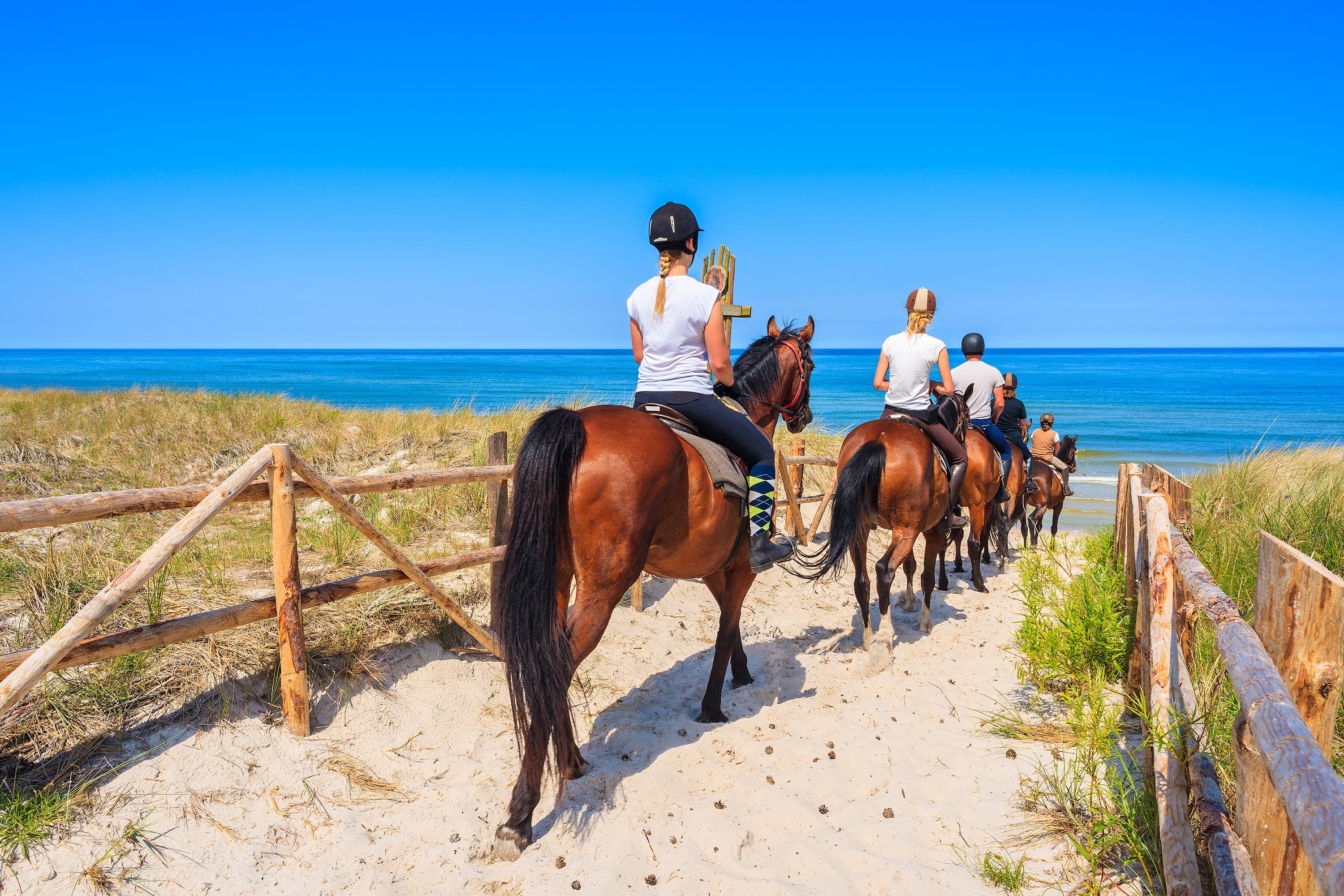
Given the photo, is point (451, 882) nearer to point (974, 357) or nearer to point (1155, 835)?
point (1155, 835)

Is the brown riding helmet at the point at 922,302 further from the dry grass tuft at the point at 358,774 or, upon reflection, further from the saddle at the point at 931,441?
the dry grass tuft at the point at 358,774

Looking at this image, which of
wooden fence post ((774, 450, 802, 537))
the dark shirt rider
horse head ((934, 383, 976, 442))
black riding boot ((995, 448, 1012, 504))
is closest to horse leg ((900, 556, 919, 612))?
horse head ((934, 383, 976, 442))

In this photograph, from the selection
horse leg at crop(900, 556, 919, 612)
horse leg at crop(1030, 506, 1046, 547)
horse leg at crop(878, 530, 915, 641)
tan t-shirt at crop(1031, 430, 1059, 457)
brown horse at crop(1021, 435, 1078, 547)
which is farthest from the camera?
tan t-shirt at crop(1031, 430, 1059, 457)

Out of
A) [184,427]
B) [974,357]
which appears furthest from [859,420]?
[184,427]

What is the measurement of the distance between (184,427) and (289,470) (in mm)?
8467

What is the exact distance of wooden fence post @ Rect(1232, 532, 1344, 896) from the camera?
6.45ft

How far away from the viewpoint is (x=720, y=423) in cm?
425

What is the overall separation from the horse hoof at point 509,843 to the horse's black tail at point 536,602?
38cm

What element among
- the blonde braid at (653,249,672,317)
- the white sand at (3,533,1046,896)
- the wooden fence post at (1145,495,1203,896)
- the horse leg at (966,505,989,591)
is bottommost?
the white sand at (3,533,1046,896)

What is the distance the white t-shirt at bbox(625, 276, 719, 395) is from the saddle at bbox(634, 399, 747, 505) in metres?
0.13

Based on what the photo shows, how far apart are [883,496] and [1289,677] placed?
419 centimetres

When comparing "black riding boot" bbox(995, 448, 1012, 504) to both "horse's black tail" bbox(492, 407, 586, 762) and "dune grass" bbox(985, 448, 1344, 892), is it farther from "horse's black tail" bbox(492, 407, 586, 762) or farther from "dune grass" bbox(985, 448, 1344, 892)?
"horse's black tail" bbox(492, 407, 586, 762)

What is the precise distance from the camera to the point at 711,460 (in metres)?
4.11

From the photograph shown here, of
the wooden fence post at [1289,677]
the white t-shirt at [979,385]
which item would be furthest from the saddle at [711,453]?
the white t-shirt at [979,385]
